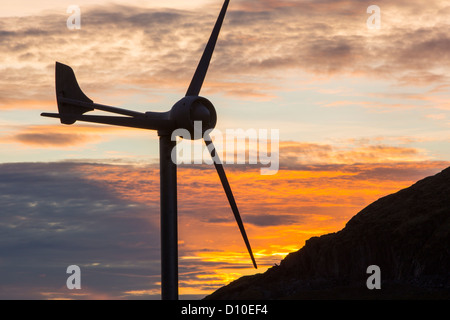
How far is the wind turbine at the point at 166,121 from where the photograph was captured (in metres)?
66.6

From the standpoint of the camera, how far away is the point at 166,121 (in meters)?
68.1

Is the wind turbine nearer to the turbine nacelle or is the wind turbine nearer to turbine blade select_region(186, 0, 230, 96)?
the turbine nacelle

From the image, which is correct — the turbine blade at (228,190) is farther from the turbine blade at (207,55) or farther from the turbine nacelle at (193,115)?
the turbine blade at (207,55)

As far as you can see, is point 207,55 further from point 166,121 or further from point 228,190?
point 228,190

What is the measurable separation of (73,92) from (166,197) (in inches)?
558

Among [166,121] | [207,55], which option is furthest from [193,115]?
[207,55]
